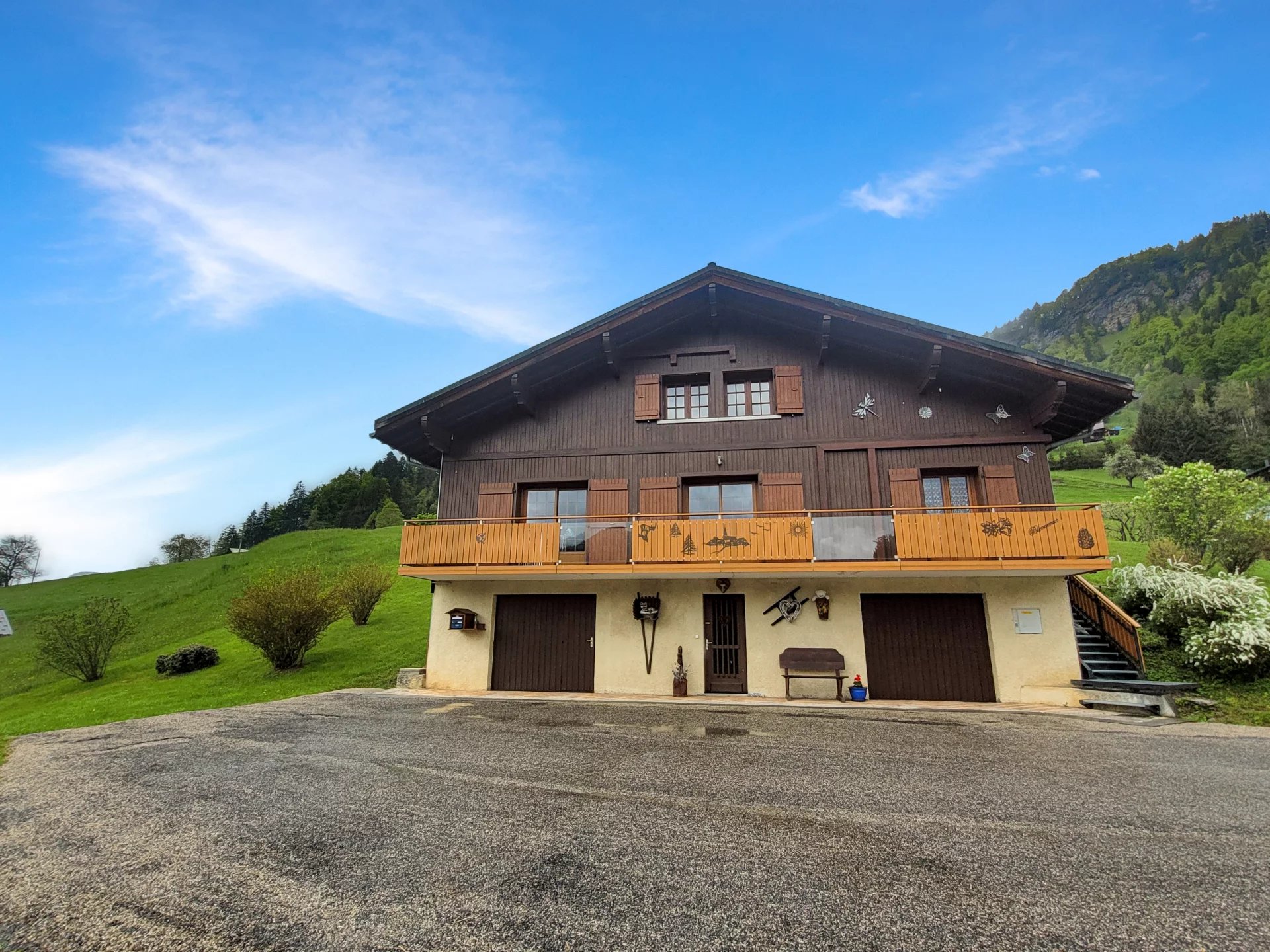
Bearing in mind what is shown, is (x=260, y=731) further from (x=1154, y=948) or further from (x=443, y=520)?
(x=1154, y=948)

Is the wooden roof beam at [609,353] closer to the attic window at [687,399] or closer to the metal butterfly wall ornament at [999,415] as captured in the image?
the attic window at [687,399]

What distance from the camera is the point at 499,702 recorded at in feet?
39.1

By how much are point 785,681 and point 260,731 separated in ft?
32.7

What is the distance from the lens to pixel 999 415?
13.6 meters

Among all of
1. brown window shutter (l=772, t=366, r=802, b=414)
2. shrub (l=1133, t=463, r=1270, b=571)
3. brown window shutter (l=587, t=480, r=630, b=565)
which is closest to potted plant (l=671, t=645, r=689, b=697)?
brown window shutter (l=587, t=480, r=630, b=565)

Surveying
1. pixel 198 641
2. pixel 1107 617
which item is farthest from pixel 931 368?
pixel 198 641

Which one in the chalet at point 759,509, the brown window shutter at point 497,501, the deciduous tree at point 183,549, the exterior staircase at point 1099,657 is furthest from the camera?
the deciduous tree at point 183,549

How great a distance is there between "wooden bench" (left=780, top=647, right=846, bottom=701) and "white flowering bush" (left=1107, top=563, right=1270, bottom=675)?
22.1 ft

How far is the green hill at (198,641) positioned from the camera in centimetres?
1306

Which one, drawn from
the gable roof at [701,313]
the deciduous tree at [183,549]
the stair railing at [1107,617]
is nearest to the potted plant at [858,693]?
the stair railing at [1107,617]

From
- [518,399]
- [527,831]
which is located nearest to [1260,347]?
[518,399]

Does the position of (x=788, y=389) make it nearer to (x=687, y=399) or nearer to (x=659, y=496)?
(x=687, y=399)

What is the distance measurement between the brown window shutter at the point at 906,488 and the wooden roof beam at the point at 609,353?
732cm

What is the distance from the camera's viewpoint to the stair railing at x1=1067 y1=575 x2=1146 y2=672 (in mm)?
11891
